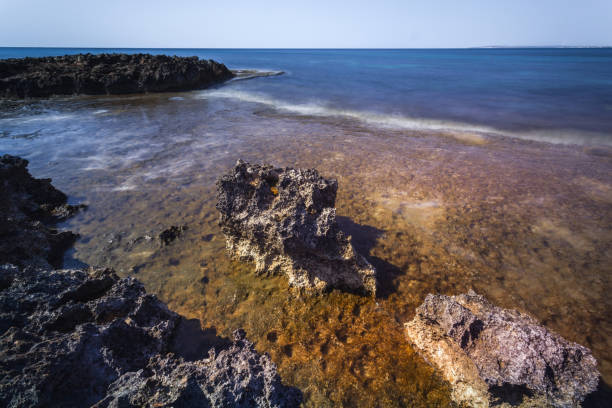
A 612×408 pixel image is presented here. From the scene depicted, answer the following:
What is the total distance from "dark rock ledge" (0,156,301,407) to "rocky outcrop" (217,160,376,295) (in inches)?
55.0

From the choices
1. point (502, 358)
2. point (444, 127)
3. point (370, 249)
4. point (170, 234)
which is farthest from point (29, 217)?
point (444, 127)

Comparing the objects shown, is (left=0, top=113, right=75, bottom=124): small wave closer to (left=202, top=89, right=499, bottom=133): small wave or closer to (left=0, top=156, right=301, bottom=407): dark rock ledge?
(left=202, top=89, right=499, bottom=133): small wave

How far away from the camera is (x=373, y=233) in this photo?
5367mm

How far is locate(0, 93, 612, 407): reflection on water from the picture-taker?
3307mm

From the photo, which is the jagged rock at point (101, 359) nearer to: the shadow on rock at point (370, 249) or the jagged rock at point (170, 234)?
the jagged rock at point (170, 234)

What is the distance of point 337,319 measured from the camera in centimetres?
363

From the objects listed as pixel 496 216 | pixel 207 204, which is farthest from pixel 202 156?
pixel 496 216

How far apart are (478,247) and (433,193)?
2110 millimetres

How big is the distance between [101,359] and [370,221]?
4758 mm

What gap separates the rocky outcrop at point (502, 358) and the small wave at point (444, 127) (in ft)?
33.6

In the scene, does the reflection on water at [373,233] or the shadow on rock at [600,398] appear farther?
the reflection on water at [373,233]

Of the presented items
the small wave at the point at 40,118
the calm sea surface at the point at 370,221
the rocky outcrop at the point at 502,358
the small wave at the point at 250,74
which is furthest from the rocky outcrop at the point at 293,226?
the small wave at the point at 250,74

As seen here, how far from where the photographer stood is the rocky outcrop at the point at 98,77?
21062 mm

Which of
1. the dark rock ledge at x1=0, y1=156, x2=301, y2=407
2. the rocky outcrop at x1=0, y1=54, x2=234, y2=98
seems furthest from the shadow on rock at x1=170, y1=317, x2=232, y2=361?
the rocky outcrop at x1=0, y1=54, x2=234, y2=98
